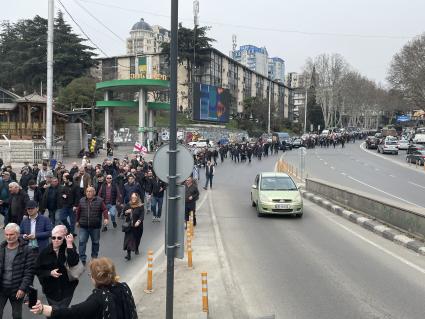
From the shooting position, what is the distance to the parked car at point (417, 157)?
4006 centimetres

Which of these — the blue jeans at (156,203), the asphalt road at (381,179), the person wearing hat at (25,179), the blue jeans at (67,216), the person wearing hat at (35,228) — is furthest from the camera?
the asphalt road at (381,179)

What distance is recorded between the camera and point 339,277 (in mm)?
8430

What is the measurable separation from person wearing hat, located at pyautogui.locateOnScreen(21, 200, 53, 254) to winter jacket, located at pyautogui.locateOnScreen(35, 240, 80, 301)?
2038 mm

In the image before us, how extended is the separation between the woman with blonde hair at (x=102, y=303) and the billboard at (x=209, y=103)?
58265 mm

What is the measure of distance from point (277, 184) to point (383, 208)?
A: 3.97m

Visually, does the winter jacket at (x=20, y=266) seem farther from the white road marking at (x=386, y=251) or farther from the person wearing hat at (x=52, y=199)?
the white road marking at (x=386, y=251)

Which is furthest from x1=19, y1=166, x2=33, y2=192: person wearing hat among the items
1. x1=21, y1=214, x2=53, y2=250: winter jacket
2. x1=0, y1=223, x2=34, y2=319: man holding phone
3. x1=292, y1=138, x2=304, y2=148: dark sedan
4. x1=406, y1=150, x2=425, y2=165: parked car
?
x1=292, y1=138, x2=304, y2=148: dark sedan

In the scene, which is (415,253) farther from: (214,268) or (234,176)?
(234,176)

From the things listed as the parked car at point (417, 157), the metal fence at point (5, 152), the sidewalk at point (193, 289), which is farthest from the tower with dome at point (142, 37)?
the sidewalk at point (193, 289)

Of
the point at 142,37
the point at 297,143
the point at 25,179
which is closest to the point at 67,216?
the point at 25,179

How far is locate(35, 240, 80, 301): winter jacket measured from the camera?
509 cm

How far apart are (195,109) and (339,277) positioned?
5503 cm

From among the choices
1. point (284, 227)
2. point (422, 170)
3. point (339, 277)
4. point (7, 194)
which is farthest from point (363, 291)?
point (422, 170)

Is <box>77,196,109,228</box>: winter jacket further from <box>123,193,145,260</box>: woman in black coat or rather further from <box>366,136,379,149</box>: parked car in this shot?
<box>366,136,379,149</box>: parked car
